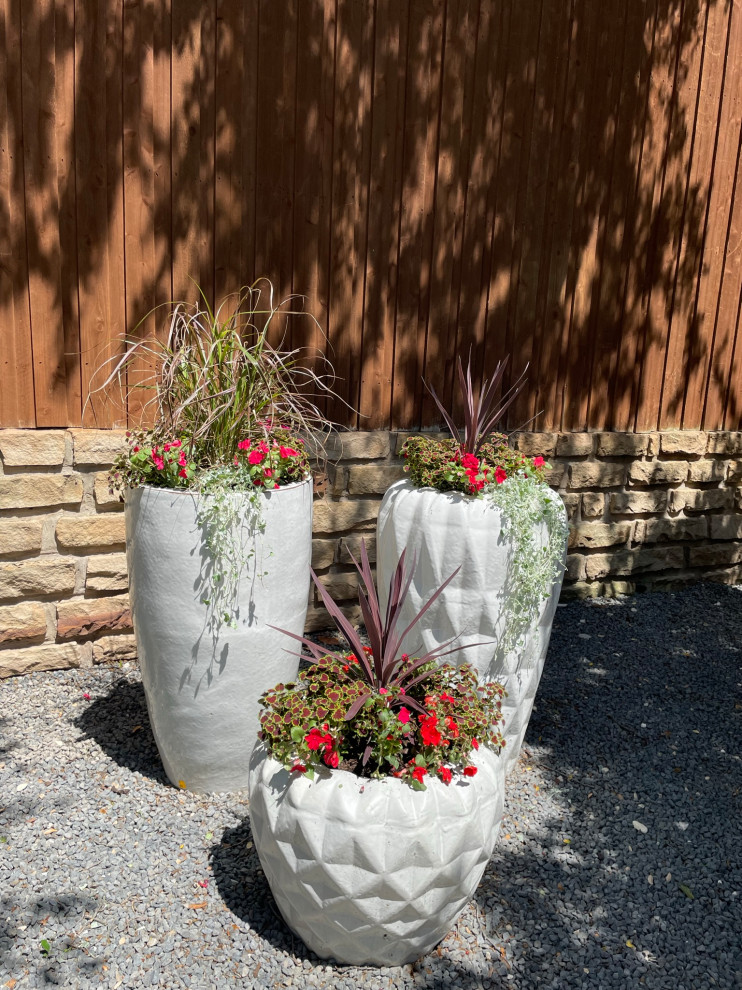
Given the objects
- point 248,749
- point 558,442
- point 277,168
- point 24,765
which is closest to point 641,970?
point 248,749

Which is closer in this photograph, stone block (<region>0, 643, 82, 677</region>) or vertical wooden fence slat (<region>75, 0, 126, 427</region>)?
vertical wooden fence slat (<region>75, 0, 126, 427</region>)

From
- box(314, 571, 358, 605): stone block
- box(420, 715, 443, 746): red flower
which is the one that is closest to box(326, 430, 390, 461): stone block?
box(314, 571, 358, 605): stone block

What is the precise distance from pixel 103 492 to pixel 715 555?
141 inches

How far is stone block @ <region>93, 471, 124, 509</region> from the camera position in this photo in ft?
10.9

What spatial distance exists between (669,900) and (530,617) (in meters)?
0.90

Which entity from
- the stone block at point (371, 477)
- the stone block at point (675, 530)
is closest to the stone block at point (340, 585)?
the stone block at point (371, 477)

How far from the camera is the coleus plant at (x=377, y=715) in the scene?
203 centimetres

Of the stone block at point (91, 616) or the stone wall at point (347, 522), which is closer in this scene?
the stone wall at point (347, 522)

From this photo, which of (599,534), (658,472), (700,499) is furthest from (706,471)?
(599,534)

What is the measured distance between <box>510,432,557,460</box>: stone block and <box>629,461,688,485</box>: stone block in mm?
594

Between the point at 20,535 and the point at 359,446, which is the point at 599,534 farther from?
the point at 20,535

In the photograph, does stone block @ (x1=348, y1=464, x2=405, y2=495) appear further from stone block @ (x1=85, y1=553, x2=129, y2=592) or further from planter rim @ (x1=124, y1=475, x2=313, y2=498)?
planter rim @ (x1=124, y1=475, x2=313, y2=498)

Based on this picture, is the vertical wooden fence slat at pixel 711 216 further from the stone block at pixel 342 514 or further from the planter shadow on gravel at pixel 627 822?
the stone block at pixel 342 514

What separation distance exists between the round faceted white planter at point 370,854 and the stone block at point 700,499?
3.20 m
